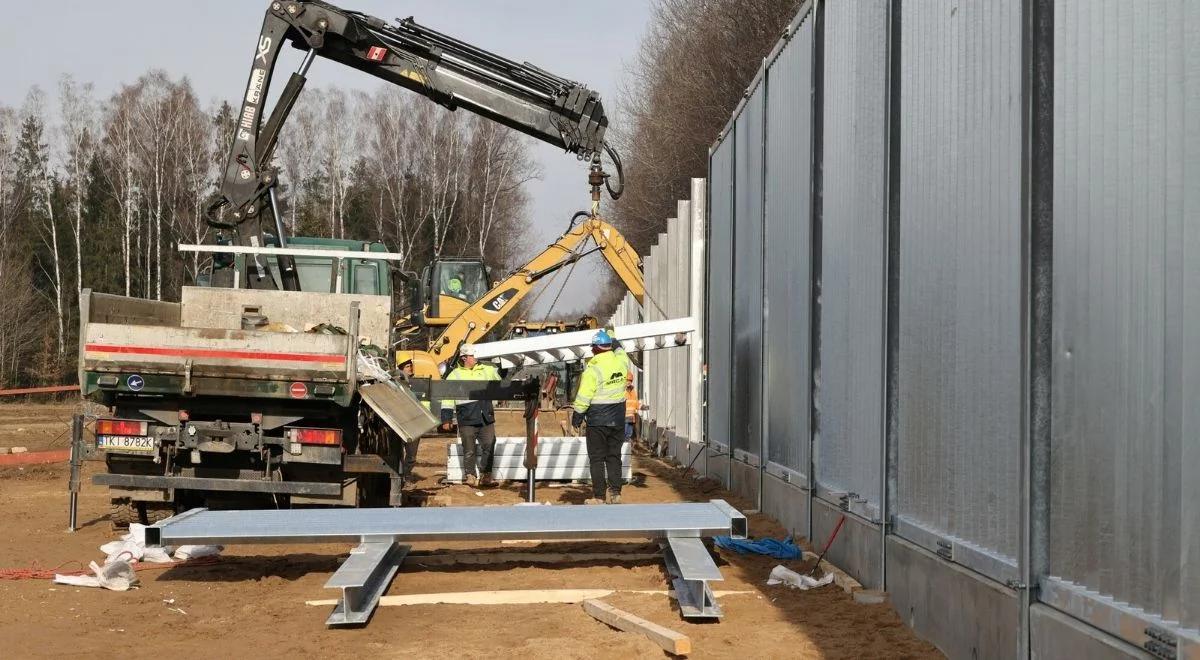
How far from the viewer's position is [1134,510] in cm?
464

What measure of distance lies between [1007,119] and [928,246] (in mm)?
1493

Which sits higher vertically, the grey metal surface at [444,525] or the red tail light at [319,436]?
the red tail light at [319,436]

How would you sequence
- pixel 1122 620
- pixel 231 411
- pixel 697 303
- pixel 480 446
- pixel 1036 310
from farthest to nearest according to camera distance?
pixel 697 303
pixel 480 446
pixel 231 411
pixel 1036 310
pixel 1122 620

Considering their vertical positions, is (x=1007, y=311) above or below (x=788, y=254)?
below

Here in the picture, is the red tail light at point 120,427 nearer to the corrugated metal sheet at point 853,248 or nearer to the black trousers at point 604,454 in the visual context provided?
the black trousers at point 604,454

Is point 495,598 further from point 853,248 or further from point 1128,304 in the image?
point 1128,304

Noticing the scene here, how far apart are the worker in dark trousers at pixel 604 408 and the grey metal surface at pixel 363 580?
4482 millimetres

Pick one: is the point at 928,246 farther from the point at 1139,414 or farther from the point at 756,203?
the point at 756,203

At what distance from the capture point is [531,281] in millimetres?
22016

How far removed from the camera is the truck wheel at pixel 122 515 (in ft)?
37.5

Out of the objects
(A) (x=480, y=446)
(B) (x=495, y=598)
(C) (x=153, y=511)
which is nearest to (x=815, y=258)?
(B) (x=495, y=598)

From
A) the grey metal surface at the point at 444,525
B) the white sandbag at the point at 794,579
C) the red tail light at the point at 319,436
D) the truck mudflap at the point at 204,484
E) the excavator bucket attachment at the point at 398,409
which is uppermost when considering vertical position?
the excavator bucket attachment at the point at 398,409

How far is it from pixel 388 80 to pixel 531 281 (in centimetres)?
550

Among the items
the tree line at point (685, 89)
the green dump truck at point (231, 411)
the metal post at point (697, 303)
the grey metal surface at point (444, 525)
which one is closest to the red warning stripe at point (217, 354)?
the green dump truck at point (231, 411)
